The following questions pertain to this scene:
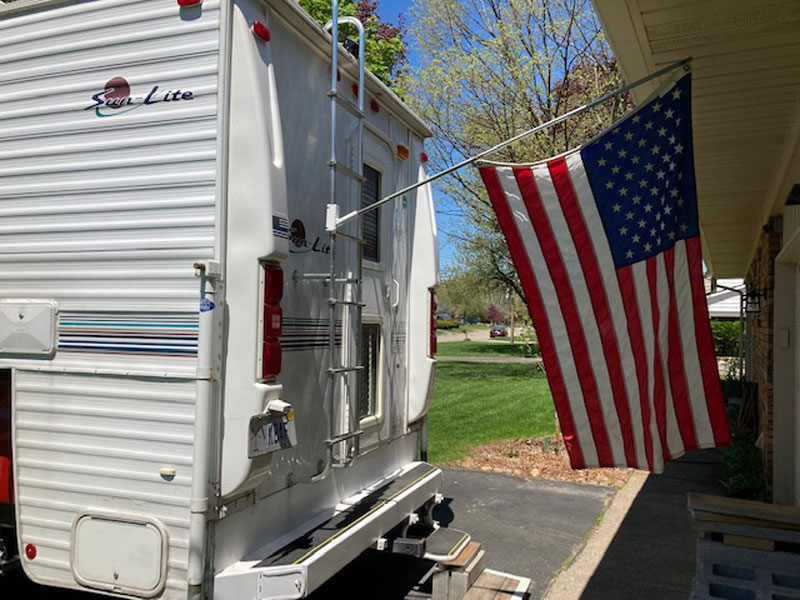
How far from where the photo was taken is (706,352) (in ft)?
11.5

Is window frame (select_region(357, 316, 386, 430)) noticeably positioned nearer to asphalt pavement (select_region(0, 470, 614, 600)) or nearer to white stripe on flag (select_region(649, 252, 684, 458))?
asphalt pavement (select_region(0, 470, 614, 600))

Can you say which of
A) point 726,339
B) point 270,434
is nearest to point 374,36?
point 270,434

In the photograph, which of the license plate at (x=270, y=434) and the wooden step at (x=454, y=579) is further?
the wooden step at (x=454, y=579)

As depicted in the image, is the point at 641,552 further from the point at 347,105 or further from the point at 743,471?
the point at 347,105

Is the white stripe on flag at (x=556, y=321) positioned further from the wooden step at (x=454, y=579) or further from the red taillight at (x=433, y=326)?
the red taillight at (x=433, y=326)

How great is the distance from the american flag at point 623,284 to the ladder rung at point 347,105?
0.98 metres

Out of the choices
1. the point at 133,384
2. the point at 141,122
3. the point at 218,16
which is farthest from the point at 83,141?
the point at 133,384

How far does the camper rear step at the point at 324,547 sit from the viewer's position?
3.17m

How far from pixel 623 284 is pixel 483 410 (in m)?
10.4

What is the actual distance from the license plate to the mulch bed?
536cm

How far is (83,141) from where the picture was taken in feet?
11.3

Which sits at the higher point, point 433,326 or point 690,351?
point 433,326

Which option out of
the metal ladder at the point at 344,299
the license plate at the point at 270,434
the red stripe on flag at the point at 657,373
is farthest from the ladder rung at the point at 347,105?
the red stripe on flag at the point at 657,373

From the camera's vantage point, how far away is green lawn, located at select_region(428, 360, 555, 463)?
34.3ft
